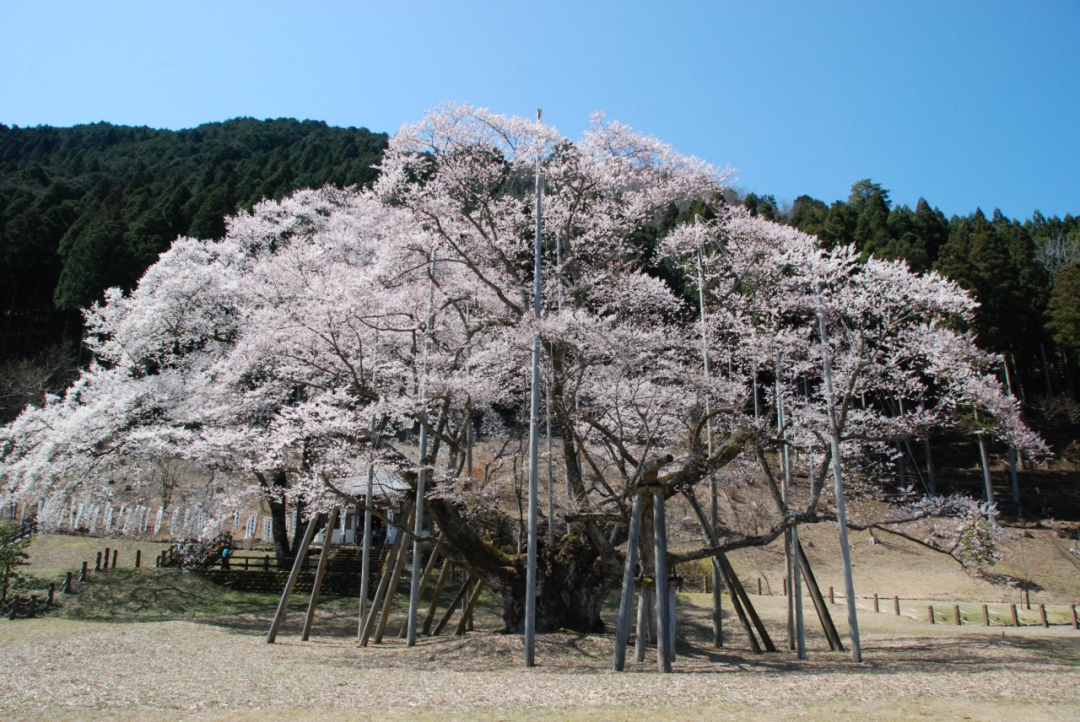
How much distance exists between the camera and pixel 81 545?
23734 mm

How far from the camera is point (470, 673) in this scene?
403 inches

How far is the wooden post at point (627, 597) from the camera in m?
10.0

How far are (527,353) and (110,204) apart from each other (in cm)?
4284

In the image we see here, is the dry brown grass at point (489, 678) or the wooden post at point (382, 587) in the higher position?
the wooden post at point (382, 587)

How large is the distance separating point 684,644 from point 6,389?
31.8m

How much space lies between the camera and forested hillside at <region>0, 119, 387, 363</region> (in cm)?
3756

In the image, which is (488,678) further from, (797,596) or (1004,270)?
(1004,270)

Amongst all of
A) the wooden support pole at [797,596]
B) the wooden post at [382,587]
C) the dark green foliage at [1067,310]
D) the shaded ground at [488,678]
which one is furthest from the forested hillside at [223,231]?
the wooden post at [382,587]

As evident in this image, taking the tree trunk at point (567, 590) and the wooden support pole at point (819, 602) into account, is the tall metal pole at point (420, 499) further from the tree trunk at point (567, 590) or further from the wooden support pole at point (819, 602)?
the wooden support pole at point (819, 602)

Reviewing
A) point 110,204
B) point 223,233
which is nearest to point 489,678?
point 223,233

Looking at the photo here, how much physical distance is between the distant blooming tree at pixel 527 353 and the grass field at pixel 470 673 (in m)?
2.53

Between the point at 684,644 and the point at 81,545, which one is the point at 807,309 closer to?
the point at 684,644

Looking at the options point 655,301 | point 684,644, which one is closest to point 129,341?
point 655,301

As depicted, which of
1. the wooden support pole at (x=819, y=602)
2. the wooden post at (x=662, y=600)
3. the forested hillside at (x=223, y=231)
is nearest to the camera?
the wooden post at (x=662, y=600)
